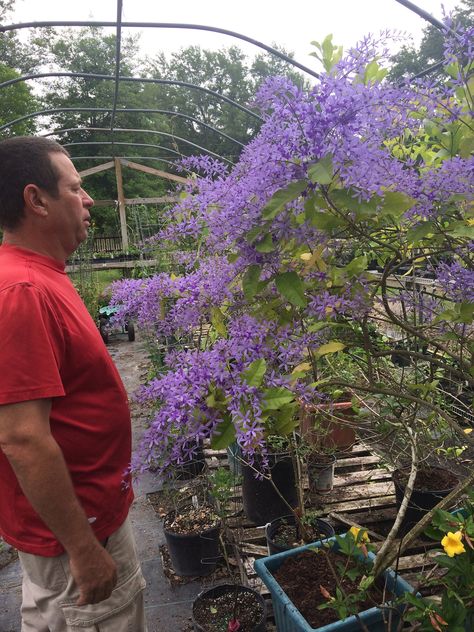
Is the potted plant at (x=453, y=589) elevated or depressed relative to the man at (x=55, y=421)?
depressed

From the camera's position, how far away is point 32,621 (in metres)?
1.51

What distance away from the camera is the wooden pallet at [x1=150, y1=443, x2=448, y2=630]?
83.0 inches

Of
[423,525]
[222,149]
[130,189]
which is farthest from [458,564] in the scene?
[222,149]

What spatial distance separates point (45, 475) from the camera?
112 centimetres

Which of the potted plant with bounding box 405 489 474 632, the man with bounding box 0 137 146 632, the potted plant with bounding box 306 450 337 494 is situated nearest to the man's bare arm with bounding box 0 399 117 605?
the man with bounding box 0 137 146 632

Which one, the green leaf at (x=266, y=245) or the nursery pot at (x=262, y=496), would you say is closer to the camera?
the green leaf at (x=266, y=245)

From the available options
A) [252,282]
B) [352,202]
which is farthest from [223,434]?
[352,202]

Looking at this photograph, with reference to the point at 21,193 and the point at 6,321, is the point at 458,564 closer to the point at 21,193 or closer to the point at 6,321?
the point at 6,321

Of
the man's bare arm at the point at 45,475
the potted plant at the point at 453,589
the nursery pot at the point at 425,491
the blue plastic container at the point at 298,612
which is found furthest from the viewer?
the nursery pot at the point at 425,491

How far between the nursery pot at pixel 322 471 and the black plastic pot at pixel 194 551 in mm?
617

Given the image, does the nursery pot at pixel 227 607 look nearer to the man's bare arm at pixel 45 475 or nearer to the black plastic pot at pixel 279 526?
the black plastic pot at pixel 279 526

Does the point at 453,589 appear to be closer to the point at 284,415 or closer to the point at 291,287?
the point at 284,415

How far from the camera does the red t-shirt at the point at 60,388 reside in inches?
44.6

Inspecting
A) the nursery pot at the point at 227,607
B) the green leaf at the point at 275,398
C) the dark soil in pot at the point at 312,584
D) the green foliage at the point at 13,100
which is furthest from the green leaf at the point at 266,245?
the green foliage at the point at 13,100
